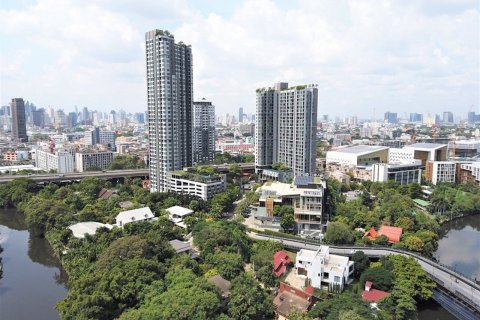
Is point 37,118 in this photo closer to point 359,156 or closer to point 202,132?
point 202,132

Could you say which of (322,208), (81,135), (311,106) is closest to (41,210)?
(322,208)

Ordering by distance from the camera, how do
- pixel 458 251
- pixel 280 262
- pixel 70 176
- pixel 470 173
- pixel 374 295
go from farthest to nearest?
pixel 470 173 → pixel 70 176 → pixel 458 251 → pixel 280 262 → pixel 374 295

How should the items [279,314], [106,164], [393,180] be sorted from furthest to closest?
[106,164] < [393,180] < [279,314]

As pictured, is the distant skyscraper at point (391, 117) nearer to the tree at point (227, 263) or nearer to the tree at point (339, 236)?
the tree at point (339, 236)

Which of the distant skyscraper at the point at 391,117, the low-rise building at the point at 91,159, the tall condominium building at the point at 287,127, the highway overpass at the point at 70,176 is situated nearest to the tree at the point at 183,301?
the tall condominium building at the point at 287,127

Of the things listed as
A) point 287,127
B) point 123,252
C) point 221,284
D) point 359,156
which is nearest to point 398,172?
point 359,156

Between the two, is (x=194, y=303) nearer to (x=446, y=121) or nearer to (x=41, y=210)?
(x=41, y=210)
